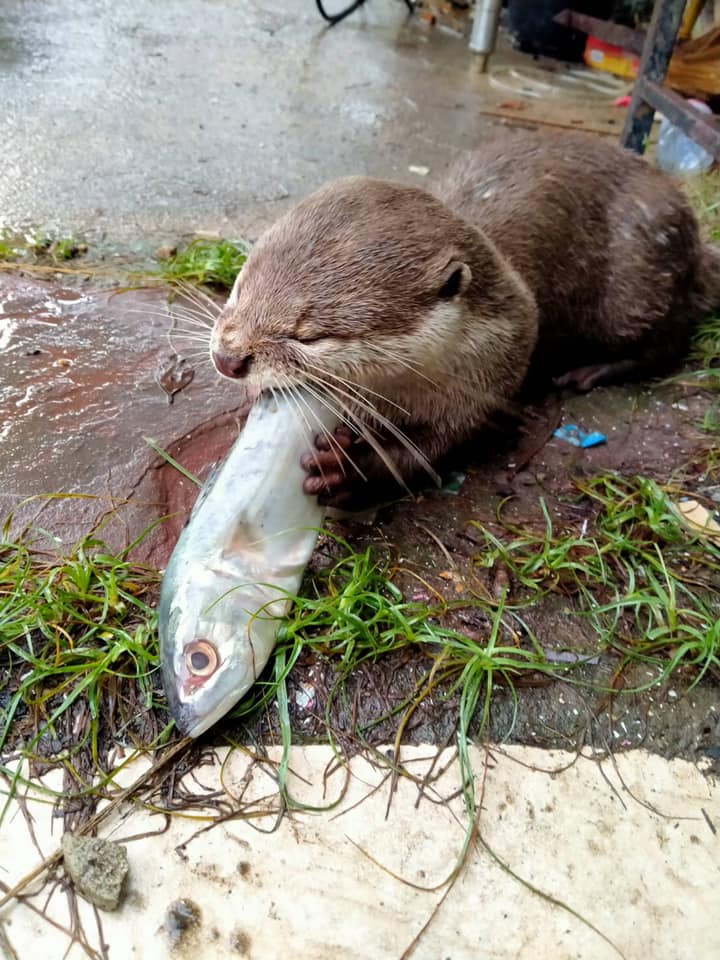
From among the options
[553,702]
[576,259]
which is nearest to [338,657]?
[553,702]

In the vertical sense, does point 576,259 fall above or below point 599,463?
above

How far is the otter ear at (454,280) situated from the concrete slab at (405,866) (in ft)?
3.07

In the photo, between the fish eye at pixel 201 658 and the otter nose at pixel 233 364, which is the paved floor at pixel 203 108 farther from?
the fish eye at pixel 201 658

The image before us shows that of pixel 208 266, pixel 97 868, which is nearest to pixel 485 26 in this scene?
pixel 208 266

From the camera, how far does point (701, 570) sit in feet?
6.19

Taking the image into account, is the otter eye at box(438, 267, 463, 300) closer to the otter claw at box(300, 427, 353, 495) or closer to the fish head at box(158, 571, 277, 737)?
the otter claw at box(300, 427, 353, 495)

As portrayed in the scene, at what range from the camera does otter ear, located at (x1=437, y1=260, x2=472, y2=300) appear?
5.34ft

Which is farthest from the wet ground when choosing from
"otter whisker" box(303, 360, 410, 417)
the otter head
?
the otter head

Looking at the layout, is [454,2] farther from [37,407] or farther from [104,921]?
[104,921]

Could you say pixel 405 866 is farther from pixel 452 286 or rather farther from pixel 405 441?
pixel 452 286

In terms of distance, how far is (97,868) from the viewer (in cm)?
121

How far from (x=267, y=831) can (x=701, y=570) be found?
3.90ft

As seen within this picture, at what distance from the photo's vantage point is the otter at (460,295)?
153 cm

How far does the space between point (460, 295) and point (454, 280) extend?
6 centimetres
